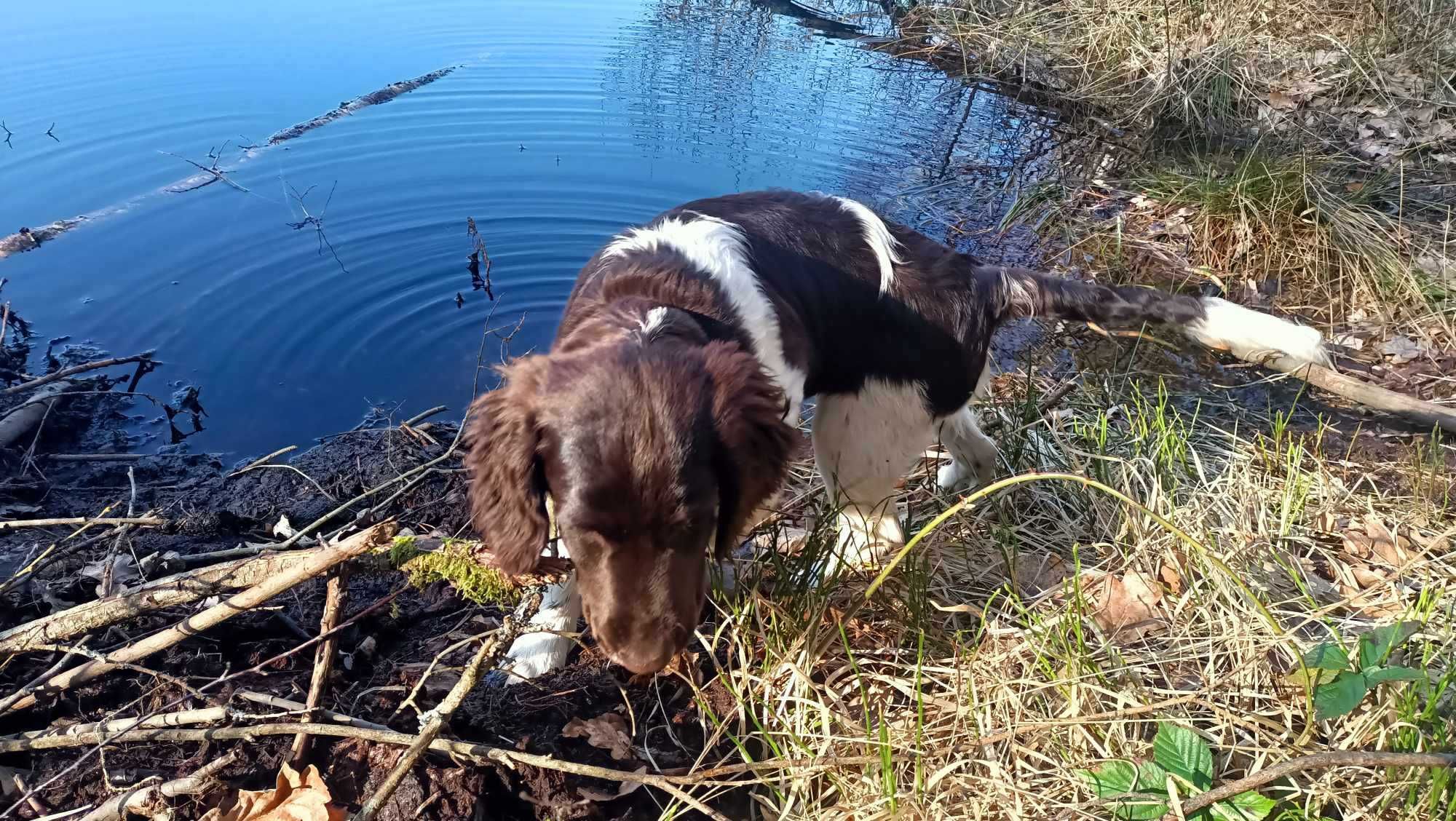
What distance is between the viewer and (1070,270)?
556 cm

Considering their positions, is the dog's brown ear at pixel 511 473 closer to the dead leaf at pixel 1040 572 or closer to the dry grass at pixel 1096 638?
the dry grass at pixel 1096 638

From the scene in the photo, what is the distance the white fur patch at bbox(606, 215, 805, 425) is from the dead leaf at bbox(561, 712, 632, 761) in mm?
1012

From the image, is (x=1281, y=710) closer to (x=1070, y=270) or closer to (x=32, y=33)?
(x=1070, y=270)

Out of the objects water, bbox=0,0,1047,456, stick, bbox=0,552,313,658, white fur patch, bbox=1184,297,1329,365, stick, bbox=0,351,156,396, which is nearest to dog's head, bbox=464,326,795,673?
stick, bbox=0,552,313,658

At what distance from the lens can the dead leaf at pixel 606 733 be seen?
8.32 feet

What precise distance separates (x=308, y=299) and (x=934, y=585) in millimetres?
3923

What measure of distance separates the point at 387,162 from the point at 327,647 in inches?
203

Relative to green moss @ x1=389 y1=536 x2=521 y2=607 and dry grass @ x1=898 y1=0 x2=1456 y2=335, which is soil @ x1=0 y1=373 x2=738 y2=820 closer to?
green moss @ x1=389 y1=536 x2=521 y2=607

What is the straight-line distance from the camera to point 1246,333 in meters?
3.35

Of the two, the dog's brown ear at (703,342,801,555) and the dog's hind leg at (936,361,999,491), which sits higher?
the dog's brown ear at (703,342,801,555)

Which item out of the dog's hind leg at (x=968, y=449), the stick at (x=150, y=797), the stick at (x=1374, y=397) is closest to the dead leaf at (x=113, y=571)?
the stick at (x=150, y=797)

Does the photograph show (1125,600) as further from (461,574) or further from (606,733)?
(461,574)

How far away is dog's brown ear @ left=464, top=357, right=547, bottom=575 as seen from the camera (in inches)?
93.0

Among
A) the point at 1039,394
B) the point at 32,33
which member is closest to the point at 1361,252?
the point at 1039,394
